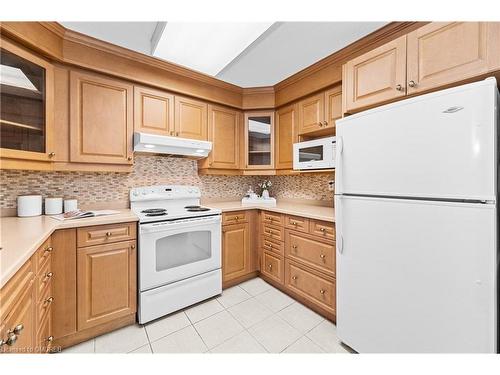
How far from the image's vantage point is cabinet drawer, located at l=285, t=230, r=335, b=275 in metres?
1.83

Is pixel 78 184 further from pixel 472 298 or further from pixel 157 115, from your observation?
pixel 472 298

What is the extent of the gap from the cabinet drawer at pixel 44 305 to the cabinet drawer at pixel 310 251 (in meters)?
1.84

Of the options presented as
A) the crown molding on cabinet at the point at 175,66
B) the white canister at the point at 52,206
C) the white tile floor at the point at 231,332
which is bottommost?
the white tile floor at the point at 231,332

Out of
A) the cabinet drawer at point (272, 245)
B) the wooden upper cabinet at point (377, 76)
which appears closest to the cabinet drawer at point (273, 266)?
the cabinet drawer at point (272, 245)

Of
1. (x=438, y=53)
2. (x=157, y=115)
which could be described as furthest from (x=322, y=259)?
(x=157, y=115)

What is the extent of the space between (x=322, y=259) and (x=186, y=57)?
2143mm

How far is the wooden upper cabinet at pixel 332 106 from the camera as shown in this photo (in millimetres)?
2064

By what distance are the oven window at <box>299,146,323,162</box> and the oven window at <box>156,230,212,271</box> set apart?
1.24 metres

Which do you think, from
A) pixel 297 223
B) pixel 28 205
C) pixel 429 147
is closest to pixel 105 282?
pixel 28 205

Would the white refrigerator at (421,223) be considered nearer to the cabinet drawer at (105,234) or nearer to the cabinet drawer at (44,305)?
the cabinet drawer at (105,234)

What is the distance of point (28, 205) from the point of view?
1.71 meters

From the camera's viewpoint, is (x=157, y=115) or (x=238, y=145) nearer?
(x=157, y=115)

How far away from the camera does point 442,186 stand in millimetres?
1068

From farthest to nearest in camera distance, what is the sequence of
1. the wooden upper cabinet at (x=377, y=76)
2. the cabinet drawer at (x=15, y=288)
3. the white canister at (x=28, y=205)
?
the white canister at (x=28, y=205)
the wooden upper cabinet at (x=377, y=76)
the cabinet drawer at (x=15, y=288)
